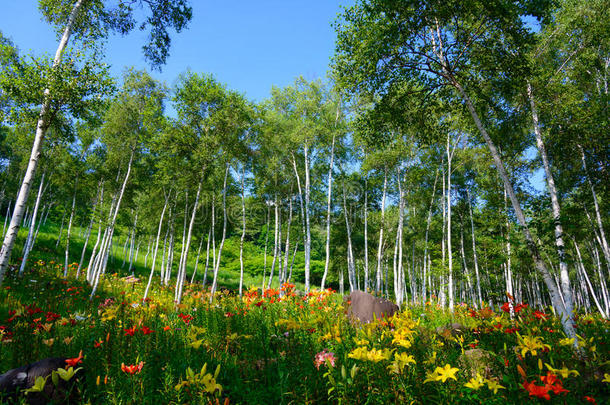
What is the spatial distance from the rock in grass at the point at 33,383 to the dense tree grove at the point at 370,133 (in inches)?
147

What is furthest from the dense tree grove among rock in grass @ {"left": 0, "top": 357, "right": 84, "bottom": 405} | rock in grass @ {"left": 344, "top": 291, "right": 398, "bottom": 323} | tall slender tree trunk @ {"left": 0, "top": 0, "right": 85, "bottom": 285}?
rock in grass @ {"left": 0, "top": 357, "right": 84, "bottom": 405}

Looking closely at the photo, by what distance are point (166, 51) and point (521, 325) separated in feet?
33.5

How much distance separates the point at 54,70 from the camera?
16.6ft

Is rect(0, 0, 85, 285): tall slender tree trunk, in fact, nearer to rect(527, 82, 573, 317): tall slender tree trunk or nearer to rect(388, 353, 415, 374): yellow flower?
rect(388, 353, 415, 374): yellow flower

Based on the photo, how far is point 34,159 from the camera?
16.0 ft

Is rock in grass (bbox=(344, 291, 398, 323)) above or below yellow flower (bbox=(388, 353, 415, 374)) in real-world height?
below

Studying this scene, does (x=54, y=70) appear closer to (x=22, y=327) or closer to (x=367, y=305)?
(x=22, y=327)

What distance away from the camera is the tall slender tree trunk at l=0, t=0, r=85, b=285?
438cm

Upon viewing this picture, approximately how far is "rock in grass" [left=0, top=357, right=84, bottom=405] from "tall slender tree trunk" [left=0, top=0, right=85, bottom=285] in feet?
11.0

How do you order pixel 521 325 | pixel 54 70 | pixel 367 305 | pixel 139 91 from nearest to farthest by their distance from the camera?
1. pixel 521 325
2. pixel 54 70
3. pixel 367 305
4. pixel 139 91

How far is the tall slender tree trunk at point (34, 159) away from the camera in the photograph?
4.38m

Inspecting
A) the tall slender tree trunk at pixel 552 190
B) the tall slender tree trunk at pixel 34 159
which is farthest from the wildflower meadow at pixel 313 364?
the tall slender tree trunk at pixel 552 190

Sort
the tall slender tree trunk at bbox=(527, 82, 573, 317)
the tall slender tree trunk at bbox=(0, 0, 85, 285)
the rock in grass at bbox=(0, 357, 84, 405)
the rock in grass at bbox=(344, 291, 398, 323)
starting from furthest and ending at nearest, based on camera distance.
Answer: the tall slender tree trunk at bbox=(527, 82, 573, 317), the rock in grass at bbox=(344, 291, 398, 323), the tall slender tree trunk at bbox=(0, 0, 85, 285), the rock in grass at bbox=(0, 357, 84, 405)

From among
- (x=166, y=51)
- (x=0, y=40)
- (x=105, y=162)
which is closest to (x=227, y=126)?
(x=166, y=51)
